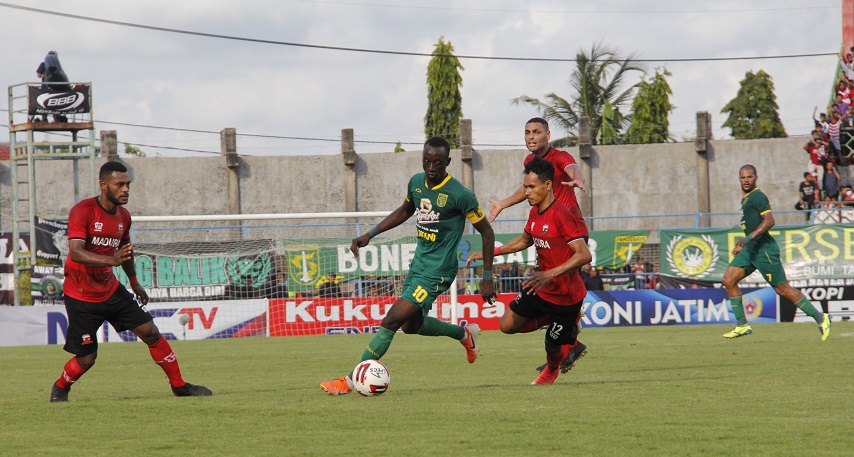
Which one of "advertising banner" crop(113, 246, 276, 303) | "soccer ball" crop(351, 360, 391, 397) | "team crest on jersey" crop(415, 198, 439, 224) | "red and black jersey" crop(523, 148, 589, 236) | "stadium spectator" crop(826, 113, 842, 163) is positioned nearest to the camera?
"soccer ball" crop(351, 360, 391, 397)

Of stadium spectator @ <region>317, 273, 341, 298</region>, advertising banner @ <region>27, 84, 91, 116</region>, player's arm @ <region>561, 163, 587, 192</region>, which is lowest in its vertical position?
stadium spectator @ <region>317, 273, 341, 298</region>

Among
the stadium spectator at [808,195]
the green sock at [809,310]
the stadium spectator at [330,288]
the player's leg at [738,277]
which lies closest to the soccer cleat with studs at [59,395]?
the player's leg at [738,277]

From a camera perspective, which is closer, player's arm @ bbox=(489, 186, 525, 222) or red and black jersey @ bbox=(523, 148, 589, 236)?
player's arm @ bbox=(489, 186, 525, 222)

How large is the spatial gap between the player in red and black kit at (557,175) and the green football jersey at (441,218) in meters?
0.65

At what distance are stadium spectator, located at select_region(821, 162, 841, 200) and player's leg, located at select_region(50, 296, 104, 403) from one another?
25.4 metres

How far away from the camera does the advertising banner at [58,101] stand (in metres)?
31.2

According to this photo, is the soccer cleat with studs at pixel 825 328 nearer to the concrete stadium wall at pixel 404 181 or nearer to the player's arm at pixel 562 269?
the player's arm at pixel 562 269

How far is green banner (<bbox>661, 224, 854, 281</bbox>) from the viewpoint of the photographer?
23984 mm

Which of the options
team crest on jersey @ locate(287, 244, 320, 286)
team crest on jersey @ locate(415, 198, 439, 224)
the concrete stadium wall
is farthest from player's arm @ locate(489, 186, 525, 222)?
the concrete stadium wall

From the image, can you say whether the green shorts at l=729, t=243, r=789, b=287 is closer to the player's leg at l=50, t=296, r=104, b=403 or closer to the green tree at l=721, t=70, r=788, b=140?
the player's leg at l=50, t=296, r=104, b=403

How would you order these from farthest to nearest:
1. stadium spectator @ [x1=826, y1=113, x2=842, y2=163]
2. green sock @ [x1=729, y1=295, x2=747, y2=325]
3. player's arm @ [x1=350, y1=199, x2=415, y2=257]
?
stadium spectator @ [x1=826, y1=113, x2=842, y2=163], green sock @ [x1=729, y1=295, x2=747, y2=325], player's arm @ [x1=350, y1=199, x2=415, y2=257]

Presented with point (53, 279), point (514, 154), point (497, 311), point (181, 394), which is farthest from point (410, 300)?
point (514, 154)

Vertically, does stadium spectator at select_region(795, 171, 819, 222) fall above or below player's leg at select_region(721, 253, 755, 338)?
above

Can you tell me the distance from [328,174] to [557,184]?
97.8 ft
